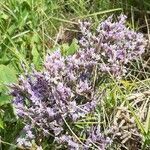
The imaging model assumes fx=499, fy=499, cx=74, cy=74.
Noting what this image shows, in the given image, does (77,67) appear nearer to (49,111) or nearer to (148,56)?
(49,111)

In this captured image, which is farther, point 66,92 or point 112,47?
point 112,47

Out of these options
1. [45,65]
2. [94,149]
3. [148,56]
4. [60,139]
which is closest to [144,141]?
[94,149]

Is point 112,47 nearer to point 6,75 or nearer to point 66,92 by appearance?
point 66,92

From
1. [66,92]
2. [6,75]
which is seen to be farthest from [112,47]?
[6,75]

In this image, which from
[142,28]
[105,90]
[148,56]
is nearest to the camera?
[105,90]

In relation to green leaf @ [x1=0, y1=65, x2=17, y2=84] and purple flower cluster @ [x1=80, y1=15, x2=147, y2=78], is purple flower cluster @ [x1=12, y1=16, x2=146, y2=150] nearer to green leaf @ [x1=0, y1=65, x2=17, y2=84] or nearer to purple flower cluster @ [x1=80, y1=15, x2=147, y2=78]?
purple flower cluster @ [x1=80, y1=15, x2=147, y2=78]

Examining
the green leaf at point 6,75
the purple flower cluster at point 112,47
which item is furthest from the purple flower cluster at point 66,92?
the green leaf at point 6,75

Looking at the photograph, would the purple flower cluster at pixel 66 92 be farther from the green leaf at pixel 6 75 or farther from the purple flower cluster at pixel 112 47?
the green leaf at pixel 6 75
